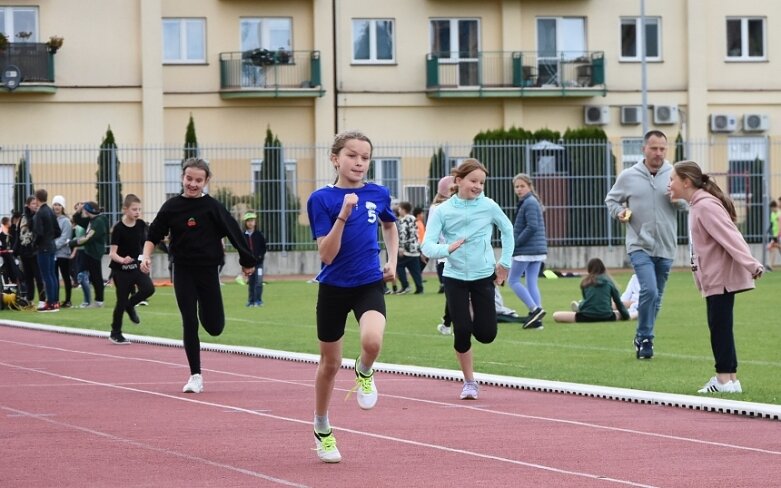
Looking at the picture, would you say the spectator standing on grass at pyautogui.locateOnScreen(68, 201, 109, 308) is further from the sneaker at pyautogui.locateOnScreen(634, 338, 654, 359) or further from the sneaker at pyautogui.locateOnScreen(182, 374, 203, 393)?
the sneaker at pyautogui.locateOnScreen(182, 374, 203, 393)

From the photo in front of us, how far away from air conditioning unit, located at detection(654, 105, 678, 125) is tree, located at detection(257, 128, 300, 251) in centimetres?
1603

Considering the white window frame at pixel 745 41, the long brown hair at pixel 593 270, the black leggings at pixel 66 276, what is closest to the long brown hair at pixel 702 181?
the long brown hair at pixel 593 270

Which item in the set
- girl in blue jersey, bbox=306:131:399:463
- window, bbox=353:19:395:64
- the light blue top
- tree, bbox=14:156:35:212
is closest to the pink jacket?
the light blue top

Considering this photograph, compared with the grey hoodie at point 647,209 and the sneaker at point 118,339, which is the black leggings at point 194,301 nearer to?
the grey hoodie at point 647,209

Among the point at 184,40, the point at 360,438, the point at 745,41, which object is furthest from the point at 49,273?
the point at 745,41

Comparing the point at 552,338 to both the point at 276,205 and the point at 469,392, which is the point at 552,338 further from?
the point at 276,205

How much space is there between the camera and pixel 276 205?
37.9m

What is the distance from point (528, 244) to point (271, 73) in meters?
28.0

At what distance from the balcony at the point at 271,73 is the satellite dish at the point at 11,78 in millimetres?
6235

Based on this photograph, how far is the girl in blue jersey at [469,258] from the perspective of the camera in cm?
1236

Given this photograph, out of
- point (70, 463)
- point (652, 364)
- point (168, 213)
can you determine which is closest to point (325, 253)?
point (70, 463)

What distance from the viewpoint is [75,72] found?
46031 mm

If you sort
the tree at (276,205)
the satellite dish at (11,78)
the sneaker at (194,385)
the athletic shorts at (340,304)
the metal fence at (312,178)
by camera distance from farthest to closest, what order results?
the satellite dish at (11,78)
the tree at (276,205)
the metal fence at (312,178)
the sneaker at (194,385)
the athletic shorts at (340,304)

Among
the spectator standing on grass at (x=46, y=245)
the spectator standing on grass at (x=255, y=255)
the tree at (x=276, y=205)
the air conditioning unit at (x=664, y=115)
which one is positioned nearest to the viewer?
the spectator standing on grass at (x=46, y=245)
